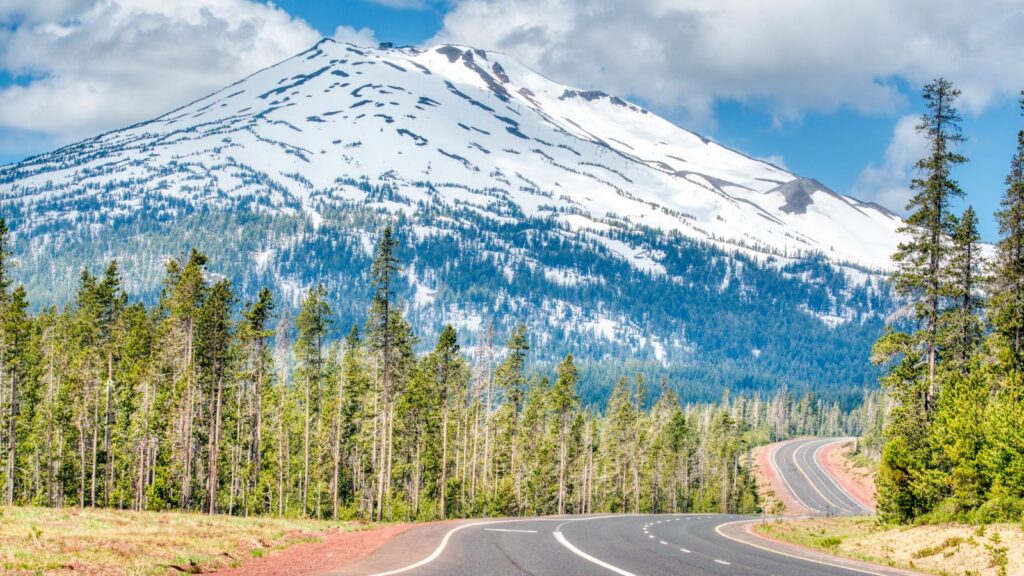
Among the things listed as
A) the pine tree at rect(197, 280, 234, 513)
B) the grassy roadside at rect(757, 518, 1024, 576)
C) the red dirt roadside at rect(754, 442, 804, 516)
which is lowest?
the red dirt roadside at rect(754, 442, 804, 516)

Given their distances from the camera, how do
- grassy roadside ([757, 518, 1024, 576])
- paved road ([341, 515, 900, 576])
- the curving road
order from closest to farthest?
paved road ([341, 515, 900, 576])
the curving road
grassy roadside ([757, 518, 1024, 576])

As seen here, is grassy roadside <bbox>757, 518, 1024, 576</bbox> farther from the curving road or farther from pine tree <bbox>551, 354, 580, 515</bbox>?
pine tree <bbox>551, 354, 580, 515</bbox>

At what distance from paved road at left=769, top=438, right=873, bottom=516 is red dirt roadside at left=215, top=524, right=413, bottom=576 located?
7322 centimetres

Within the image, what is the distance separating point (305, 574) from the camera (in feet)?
57.1

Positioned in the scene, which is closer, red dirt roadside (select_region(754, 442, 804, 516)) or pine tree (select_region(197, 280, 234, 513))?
pine tree (select_region(197, 280, 234, 513))

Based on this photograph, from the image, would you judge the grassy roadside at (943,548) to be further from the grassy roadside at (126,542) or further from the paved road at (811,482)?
the paved road at (811,482)

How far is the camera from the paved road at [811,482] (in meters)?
107

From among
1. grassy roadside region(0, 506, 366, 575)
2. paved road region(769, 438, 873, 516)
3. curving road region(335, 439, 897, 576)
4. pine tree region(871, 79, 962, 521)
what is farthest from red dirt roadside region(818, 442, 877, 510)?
grassy roadside region(0, 506, 366, 575)

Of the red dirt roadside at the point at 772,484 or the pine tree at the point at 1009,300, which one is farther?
the red dirt roadside at the point at 772,484

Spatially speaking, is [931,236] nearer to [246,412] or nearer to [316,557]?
[316,557]

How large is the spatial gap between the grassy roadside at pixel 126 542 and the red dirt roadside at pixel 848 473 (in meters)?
99.1

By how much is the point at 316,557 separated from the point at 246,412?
125 feet

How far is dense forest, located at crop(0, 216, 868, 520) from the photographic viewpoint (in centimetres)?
4794

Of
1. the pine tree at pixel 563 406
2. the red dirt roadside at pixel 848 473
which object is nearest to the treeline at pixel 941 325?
the pine tree at pixel 563 406
